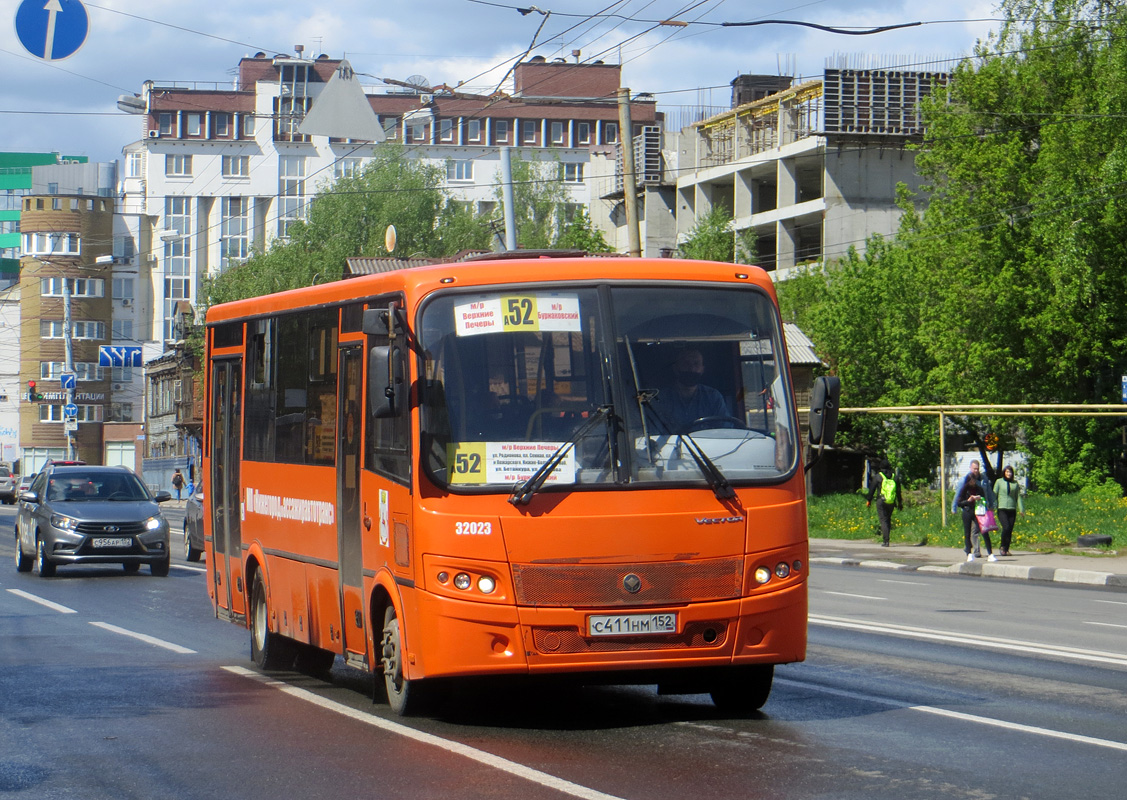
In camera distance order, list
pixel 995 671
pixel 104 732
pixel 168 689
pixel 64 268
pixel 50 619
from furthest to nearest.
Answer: pixel 64 268 < pixel 50 619 < pixel 995 671 < pixel 168 689 < pixel 104 732

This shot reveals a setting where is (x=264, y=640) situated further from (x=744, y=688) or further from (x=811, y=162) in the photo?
(x=811, y=162)

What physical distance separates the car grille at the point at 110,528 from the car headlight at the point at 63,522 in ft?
0.30

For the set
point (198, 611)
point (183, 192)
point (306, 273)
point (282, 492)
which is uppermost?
point (183, 192)

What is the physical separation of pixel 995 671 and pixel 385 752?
5.50m

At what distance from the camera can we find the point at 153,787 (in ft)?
23.7

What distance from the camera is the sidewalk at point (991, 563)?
24812 mm

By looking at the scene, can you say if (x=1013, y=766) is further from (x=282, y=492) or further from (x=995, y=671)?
(x=282, y=492)

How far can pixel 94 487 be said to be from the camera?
2531cm

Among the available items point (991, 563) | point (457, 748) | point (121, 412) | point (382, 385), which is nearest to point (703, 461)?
point (382, 385)

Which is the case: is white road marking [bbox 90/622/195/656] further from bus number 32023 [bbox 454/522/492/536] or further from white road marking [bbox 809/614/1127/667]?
white road marking [bbox 809/614/1127/667]

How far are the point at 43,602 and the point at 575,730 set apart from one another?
11880mm

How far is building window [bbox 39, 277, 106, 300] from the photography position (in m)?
107

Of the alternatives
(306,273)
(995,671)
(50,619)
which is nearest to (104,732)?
(995,671)

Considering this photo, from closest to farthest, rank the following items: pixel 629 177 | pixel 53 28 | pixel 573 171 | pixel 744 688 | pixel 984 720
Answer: pixel 984 720
pixel 744 688
pixel 53 28
pixel 629 177
pixel 573 171
